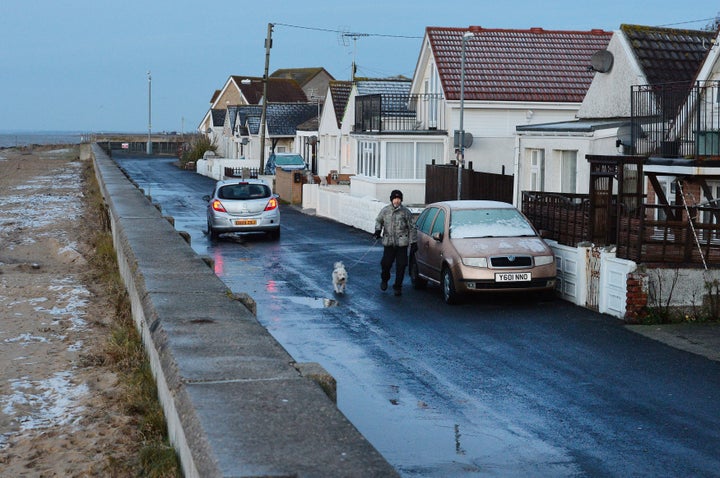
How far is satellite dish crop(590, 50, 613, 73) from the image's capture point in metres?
27.2

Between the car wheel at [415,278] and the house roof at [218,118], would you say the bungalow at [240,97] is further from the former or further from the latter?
the car wheel at [415,278]

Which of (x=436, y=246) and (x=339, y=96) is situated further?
(x=339, y=96)

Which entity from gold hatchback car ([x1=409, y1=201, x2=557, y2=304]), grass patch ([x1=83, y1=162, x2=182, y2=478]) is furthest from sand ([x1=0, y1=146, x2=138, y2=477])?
gold hatchback car ([x1=409, y1=201, x2=557, y2=304])

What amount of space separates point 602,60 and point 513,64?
43.2ft

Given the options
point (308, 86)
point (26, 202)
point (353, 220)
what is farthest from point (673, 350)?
point (308, 86)

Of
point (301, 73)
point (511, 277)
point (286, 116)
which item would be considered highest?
point (301, 73)

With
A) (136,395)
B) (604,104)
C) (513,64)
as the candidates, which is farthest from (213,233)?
(136,395)

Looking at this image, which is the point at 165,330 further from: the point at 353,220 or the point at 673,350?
the point at 353,220

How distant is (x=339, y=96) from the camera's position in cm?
5575

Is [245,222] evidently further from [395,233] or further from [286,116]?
[286,116]

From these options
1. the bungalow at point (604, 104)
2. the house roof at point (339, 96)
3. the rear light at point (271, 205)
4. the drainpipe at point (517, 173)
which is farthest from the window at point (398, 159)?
the house roof at point (339, 96)

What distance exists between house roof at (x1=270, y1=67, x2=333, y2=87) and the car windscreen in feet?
331

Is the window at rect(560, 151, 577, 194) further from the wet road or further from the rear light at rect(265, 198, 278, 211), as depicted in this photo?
the rear light at rect(265, 198, 278, 211)

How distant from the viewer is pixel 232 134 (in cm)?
9300
